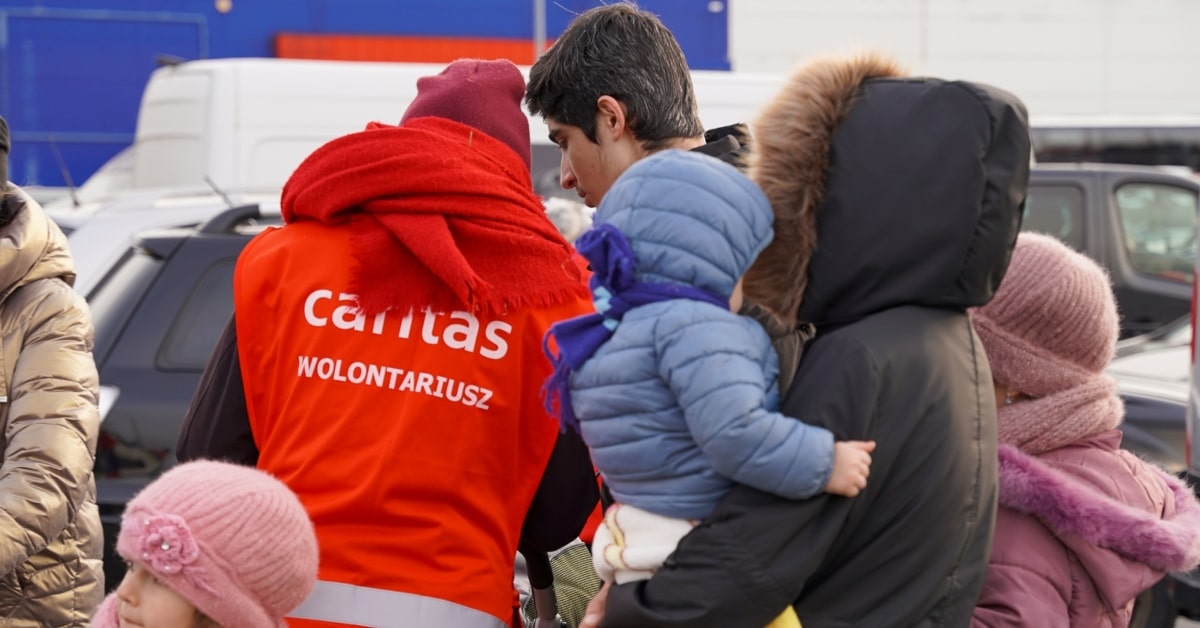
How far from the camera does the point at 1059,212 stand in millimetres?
10547

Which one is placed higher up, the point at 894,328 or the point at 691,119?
the point at 691,119

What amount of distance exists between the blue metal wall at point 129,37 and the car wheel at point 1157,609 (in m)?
15.3

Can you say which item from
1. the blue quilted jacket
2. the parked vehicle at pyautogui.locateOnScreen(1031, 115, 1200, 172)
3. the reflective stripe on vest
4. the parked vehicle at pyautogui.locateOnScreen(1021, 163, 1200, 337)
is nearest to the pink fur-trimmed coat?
the blue quilted jacket

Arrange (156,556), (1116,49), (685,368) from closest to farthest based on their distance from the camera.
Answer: (685,368), (156,556), (1116,49)

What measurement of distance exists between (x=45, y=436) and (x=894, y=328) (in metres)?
1.83

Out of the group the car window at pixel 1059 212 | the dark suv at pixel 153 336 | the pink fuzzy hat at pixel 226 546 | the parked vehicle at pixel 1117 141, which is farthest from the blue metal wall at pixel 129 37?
the pink fuzzy hat at pixel 226 546

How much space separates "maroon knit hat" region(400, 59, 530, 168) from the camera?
2.79 metres

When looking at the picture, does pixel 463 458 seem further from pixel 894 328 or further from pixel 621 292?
pixel 894 328

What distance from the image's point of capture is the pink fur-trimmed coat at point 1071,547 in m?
2.57

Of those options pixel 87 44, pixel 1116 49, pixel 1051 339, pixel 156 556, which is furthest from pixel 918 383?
pixel 1116 49

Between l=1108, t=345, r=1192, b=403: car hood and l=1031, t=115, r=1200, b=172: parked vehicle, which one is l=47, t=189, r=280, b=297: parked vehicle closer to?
l=1108, t=345, r=1192, b=403: car hood

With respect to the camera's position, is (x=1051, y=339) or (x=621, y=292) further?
(x=1051, y=339)

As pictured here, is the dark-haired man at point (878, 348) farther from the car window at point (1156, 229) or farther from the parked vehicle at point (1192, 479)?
the car window at point (1156, 229)

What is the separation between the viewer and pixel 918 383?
212 centimetres
